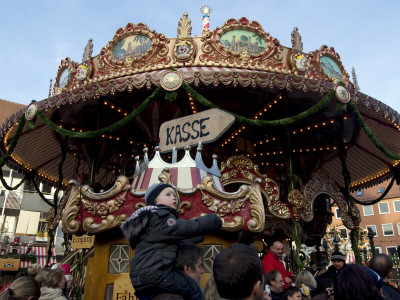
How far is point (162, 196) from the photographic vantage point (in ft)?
8.30

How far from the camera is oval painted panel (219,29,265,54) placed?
9408mm

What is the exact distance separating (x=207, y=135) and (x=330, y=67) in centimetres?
786

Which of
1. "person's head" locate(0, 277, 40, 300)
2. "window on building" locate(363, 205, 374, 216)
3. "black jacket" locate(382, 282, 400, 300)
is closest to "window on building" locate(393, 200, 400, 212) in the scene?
"window on building" locate(363, 205, 374, 216)

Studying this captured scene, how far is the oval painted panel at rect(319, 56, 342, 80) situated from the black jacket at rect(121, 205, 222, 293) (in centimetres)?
924

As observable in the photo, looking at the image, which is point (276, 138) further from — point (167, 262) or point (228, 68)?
point (167, 262)

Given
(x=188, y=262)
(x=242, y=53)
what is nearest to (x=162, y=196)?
(x=188, y=262)

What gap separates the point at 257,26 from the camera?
9.60 meters

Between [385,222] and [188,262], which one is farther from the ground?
[385,222]

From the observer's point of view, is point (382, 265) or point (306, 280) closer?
point (382, 265)

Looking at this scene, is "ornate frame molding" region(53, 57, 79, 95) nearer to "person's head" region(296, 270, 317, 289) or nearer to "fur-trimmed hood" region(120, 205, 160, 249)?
"person's head" region(296, 270, 317, 289)

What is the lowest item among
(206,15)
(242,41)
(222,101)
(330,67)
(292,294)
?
(292,294)

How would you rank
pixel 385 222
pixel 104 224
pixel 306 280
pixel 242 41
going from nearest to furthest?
pixel 306 280, pixel 104 224, pixel 242 41, pixel 385 222

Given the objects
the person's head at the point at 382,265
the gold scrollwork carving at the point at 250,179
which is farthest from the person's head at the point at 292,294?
the gold scrollwork carving at the point at 250,179

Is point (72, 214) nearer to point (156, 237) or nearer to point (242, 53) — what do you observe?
point (156, 237)
